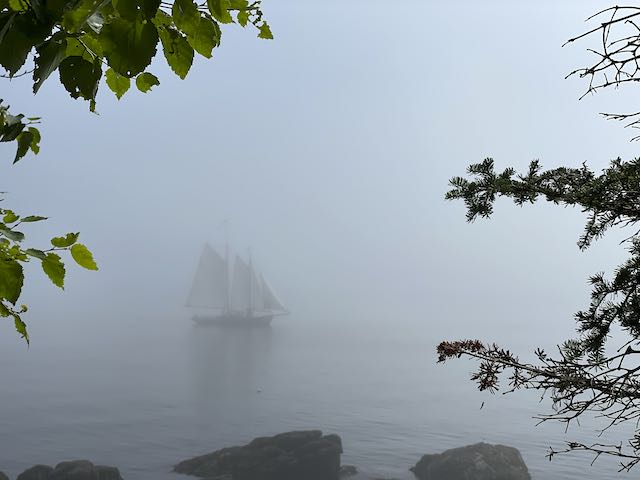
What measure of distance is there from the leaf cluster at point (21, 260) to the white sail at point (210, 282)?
75418mm

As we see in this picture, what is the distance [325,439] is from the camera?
110 feet

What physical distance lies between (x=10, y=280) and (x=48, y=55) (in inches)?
15.0

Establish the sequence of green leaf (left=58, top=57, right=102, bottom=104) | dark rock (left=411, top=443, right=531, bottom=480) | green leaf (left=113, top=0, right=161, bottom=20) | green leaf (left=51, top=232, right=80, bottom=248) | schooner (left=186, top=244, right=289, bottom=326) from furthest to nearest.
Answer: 1. schooner (left=186, top=244, right=289, bottom=326)
2. dark rock (left=411, top=443, right=531, bottom=480)
3. green leaf (left=51, top=232, right=80, bottom=248)
4. green leaf (left=58, top=57, right=102, bottom=104)
5. green leaf (left=113, top=0, right=161, bottom=20)

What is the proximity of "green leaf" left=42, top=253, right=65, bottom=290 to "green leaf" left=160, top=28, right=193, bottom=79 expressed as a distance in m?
0.37

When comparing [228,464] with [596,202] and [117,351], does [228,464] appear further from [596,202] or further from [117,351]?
[117,351]

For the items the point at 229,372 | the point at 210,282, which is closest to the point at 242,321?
the point at 210,282

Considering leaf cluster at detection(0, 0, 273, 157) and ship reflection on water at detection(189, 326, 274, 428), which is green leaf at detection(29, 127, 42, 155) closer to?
leaf cluster at detection(0, 0, 273, 157)

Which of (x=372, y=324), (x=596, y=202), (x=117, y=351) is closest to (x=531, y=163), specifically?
(x=596, y=202)

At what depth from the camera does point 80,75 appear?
66 cm

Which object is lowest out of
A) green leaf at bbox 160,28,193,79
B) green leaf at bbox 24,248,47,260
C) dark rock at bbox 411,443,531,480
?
dark rock at bbox 411,443,531,480

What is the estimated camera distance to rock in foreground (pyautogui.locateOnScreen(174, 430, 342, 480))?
106 ft

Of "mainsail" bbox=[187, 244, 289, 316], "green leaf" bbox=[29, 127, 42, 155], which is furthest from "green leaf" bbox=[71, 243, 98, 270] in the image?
"mainsail" bbox=[187, 244, 289, 316]

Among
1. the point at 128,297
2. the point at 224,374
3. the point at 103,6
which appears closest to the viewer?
the point at 103,6

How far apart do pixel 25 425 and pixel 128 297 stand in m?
150
